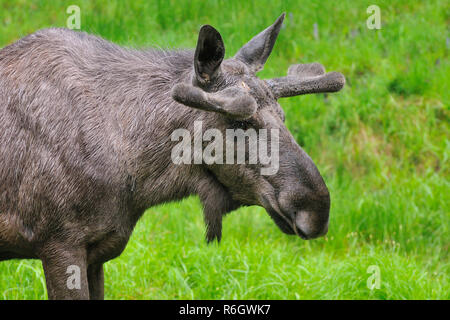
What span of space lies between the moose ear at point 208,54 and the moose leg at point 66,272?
1232mm

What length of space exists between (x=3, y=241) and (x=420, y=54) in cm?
580

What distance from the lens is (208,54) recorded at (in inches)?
157

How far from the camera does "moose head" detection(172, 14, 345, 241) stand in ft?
12.5

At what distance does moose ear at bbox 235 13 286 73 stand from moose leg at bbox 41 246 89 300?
149 cm

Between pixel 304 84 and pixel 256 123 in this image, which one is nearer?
pixel 256 123

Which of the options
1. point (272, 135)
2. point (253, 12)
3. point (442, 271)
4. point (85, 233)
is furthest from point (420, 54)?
point (85, 233)

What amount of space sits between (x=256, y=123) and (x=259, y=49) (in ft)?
1.98

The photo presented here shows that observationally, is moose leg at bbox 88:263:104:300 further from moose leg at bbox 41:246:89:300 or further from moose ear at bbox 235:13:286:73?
moose ear at bbox 235:13:286:73

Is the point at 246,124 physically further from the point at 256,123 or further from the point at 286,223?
the point at 286,223

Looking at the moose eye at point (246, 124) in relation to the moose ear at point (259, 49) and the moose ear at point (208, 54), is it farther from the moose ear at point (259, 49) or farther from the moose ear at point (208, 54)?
the moose ear at point (259, 49)

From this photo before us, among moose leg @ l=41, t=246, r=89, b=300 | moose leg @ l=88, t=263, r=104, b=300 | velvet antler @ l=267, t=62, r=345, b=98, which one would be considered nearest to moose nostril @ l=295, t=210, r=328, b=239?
Result: velvet antler @ l=267, t=62, r=345, b=98

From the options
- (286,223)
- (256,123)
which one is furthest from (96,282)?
(256,123)

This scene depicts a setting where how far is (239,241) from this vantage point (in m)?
7.06

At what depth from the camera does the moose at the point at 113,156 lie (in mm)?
4004
